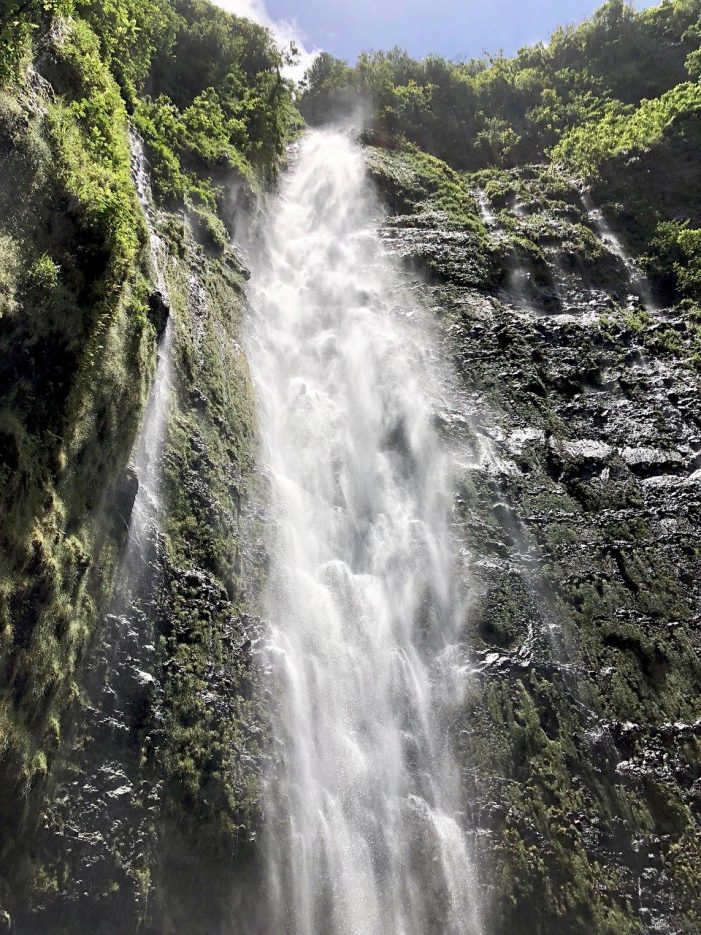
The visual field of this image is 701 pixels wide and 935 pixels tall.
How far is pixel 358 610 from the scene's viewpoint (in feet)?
30.7

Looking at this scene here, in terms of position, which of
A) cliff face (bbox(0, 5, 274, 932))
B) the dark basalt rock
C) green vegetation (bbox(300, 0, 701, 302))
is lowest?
cliff face (bbox(0, 5, 274, 932))

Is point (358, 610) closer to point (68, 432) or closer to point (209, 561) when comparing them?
point (209, 561)

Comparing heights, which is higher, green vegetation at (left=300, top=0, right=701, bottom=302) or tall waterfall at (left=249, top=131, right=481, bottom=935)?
green vegetation at (left=300, top=0, right=701, bottom=302)

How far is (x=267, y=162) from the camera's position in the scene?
17516mm

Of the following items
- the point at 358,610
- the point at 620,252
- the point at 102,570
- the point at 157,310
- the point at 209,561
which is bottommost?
the point at 102,570

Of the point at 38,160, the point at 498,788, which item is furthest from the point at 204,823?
the point at 38,160

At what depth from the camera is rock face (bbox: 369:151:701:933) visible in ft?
25.4

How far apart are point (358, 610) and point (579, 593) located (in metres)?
3.50

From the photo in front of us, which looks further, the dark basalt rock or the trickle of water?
the trickle of water

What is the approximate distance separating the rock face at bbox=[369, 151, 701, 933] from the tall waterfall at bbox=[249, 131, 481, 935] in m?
0.52

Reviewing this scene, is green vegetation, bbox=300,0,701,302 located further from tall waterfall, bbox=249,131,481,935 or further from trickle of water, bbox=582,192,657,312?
tall waterfall, bbox=249,131,481,935

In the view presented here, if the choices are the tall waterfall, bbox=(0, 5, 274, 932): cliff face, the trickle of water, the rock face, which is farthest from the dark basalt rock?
the trickle of water

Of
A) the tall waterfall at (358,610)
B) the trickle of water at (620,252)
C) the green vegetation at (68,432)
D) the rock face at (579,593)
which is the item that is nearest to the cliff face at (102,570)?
the green vegetation at (68,432)

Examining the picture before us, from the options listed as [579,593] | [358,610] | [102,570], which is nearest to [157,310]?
[102,570]
